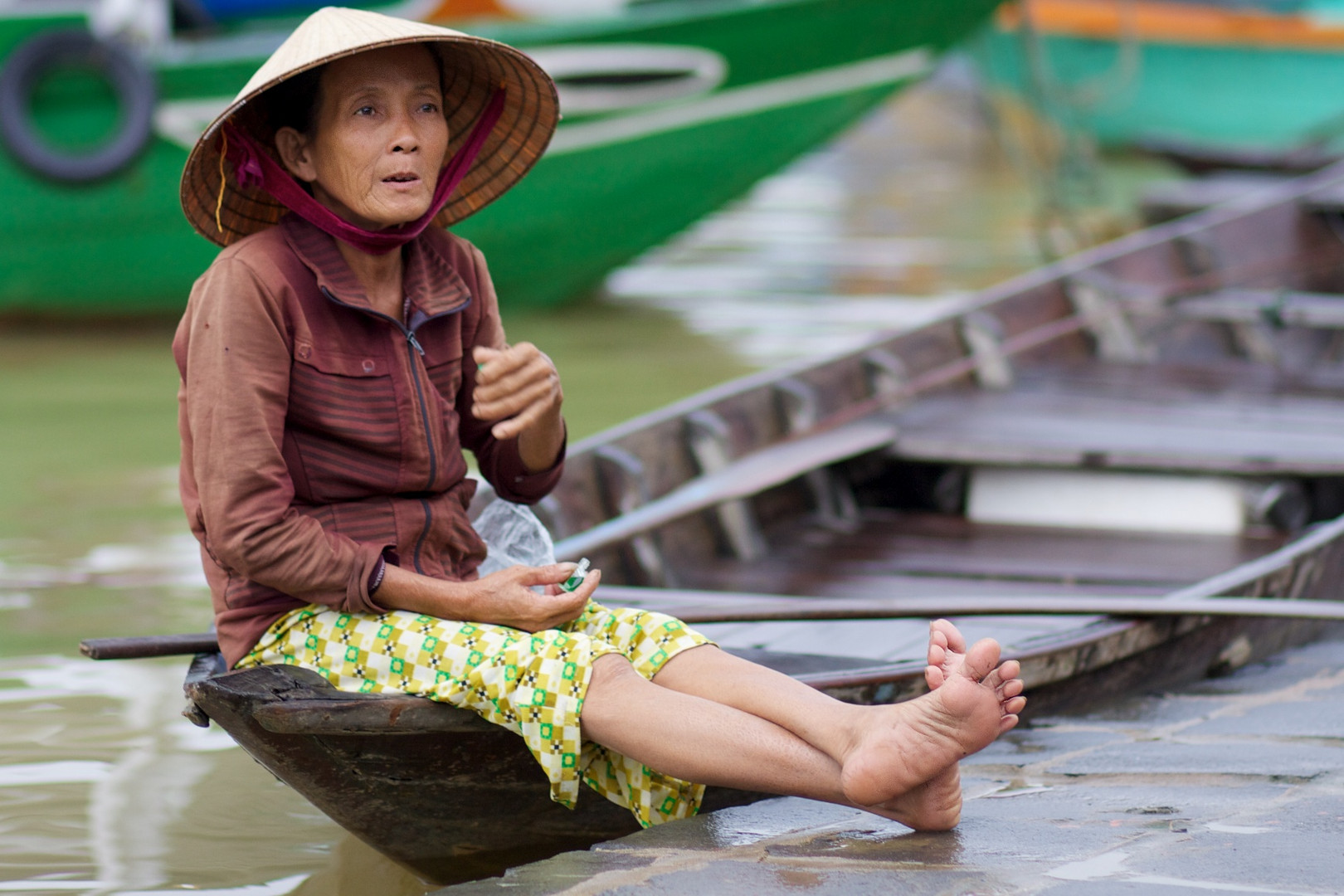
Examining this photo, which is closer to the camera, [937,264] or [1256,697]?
[1256,697]

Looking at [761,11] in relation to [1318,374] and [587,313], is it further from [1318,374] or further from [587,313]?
[1318,374]

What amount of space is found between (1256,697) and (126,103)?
5.88 meters

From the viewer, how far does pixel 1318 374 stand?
5.01 meters

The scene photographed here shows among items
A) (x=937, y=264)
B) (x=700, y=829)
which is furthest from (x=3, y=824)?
(x=937, y=264)

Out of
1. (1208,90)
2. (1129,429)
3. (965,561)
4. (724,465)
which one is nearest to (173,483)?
(724,465)

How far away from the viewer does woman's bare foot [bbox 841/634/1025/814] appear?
1.85 m

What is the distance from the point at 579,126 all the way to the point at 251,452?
6.26 meters

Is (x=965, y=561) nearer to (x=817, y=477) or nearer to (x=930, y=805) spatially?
(x=817, y=477)

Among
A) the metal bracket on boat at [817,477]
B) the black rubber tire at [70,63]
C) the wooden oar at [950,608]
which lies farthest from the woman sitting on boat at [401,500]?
the black rubber tire at [70,63]

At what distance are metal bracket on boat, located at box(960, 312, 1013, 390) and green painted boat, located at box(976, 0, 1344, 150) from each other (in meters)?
10.6

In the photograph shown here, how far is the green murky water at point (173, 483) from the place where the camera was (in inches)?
109

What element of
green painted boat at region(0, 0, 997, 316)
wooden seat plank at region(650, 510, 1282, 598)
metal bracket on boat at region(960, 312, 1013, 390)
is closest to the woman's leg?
wooden seat plank at region(650, 510, 1282, 598)

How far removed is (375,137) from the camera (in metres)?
2.09

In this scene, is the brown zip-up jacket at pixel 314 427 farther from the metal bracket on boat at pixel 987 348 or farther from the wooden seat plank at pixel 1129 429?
the metal bracket on boat at pixel 987 348
